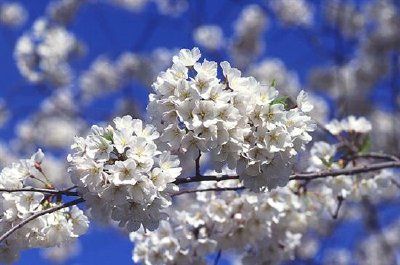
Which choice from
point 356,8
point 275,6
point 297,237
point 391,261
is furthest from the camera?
point 275,6

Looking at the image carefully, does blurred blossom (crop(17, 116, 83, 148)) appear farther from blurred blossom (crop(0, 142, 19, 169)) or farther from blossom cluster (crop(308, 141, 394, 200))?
blossom cluster (crop(308, 141, 394, 200))

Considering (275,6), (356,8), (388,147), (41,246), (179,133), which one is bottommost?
(41,246)

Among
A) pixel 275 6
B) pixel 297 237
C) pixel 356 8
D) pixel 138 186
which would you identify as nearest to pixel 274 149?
pixel 138 186

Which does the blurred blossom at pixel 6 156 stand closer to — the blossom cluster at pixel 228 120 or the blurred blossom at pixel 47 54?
the blurred blossom at pixel 47 54

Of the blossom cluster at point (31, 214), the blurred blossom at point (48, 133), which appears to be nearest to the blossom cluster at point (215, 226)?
the blossom cluster at point (31, 214)

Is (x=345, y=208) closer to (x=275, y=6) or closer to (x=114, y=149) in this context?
(x=275, y=6)

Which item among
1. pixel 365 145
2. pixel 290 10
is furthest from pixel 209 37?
pixel 365 145

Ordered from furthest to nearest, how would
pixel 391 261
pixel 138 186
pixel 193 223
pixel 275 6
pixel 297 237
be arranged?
1. pixel 275 6
2. pixel 391 261
3. pixel 297 237
4. pixel 193 223
5. pixel 138 186
